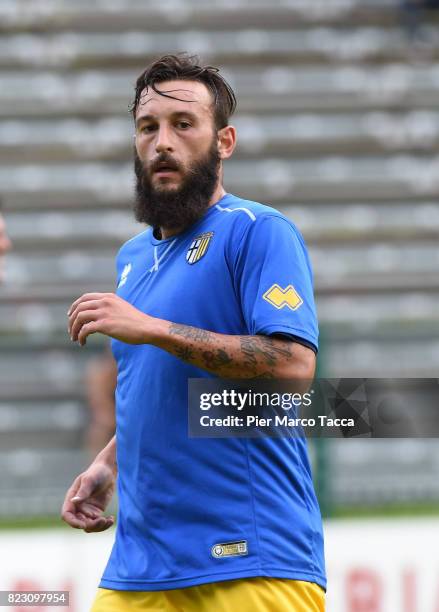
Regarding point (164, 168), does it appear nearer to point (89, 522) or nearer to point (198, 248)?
point (198, 248)

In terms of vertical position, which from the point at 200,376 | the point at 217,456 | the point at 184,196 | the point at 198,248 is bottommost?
the point at 217,456

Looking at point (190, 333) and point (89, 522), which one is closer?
point (190, 333)

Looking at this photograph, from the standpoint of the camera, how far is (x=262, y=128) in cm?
1003

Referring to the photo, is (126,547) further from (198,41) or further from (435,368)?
(198,41)

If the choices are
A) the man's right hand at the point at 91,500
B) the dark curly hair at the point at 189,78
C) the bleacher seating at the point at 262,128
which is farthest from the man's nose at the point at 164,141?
the bleacher seating at the point at 262,128

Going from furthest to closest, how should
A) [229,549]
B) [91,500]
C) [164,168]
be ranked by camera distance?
1. [91,500]
2. [164,168]
3. [229,549]

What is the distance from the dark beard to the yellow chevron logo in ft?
1.40

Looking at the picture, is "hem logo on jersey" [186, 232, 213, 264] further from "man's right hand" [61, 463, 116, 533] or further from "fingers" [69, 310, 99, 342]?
"man's right hand" [61, 463, 116, 533]

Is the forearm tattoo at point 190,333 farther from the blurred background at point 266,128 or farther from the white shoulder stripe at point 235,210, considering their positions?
the blurred background at point 266,128

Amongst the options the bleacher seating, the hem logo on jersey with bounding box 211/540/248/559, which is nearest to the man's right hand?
the hem logo on jersey with bounding box 211/540/248/559

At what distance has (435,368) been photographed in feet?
23.9

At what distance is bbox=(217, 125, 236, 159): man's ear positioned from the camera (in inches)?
123

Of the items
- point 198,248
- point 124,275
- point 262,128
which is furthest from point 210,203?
point 262,128

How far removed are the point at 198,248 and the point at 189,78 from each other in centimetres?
52
